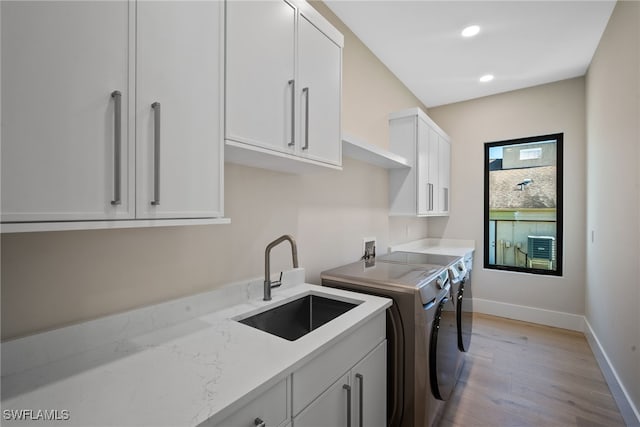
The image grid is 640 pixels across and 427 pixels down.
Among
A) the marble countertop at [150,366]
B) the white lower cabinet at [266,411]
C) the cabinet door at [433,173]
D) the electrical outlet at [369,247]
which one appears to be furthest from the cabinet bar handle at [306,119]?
the cabinet door at [433,173]

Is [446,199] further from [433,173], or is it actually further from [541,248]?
[541,248]

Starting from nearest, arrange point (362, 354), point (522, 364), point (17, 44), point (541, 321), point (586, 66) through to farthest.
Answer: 1. point (17, 44)
2. point (362, 354)
3. point (522, 364)
4. point (586, 66)
5. point (541, 321)

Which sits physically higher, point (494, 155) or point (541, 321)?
point (494, 155)

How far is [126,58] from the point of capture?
0.80 m

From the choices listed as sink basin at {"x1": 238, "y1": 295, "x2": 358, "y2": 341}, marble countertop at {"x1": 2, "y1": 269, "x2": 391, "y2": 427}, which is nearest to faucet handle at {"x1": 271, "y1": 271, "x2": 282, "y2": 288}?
sink basin at {"x1": 238, "y1": 295, "x2": 358, "y2": 341}

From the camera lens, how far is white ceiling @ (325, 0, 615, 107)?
209 centimetres

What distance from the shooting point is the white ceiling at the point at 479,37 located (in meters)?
2.09

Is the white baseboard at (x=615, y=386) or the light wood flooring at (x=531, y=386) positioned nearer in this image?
the white baseboard at (x=615, y=386)

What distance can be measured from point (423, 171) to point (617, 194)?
1403mm

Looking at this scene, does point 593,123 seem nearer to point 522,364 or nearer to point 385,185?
point 385,185

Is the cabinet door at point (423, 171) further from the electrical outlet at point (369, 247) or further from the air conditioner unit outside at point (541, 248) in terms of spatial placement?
the air conditioner unit outside at point (541, 248)

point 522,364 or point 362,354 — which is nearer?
point 362,354

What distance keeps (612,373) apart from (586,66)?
112 inches

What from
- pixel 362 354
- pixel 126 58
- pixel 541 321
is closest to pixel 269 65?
pixel 126 58
